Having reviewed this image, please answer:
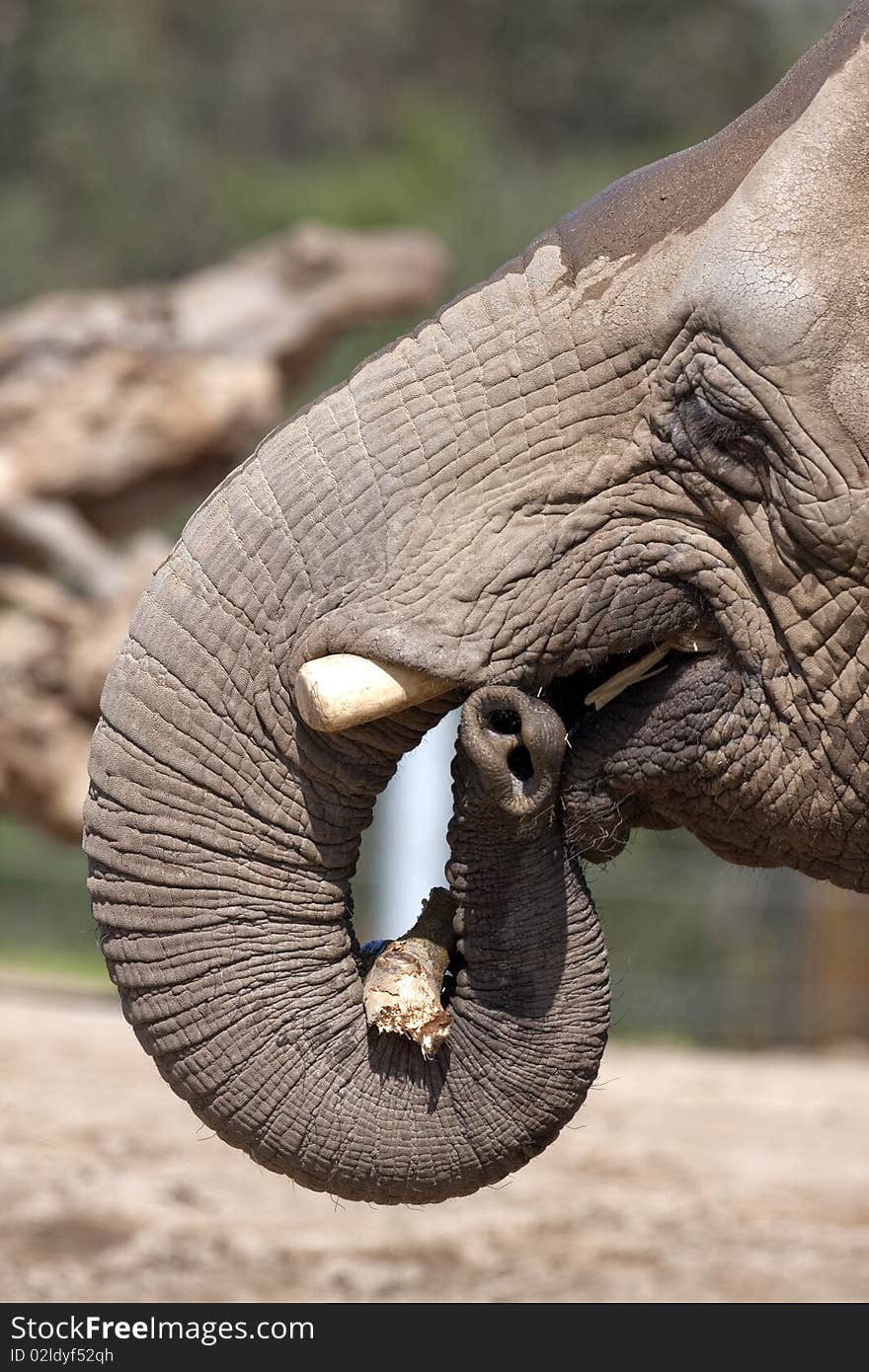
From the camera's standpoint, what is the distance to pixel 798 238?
2926 millimetres

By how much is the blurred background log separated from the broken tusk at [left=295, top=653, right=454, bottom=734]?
25.2ft

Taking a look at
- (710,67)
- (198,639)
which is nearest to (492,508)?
(198,639)

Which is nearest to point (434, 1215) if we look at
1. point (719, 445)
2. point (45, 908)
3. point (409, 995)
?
point (409, 995)

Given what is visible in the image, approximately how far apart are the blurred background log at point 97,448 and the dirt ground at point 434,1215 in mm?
2951

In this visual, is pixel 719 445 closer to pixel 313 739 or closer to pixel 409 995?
pixel 313 739

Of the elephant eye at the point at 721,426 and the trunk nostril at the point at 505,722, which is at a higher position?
the elephant eye at the point at 721,426

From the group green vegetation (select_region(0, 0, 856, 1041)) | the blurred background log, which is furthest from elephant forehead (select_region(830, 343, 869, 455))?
green vegetation (select_region(0, 0, 856, 1041))

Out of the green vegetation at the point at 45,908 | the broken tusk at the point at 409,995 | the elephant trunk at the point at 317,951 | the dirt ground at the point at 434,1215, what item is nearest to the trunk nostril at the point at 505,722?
the elephant trunk at the point at 317,951

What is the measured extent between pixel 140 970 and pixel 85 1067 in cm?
506

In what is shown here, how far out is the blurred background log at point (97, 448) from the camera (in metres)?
10.8

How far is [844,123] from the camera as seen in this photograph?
9.78ft

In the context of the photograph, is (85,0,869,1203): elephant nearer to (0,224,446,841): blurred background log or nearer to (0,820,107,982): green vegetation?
(0,224,446,841): blurred background log

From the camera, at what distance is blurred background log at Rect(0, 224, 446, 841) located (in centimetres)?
1077

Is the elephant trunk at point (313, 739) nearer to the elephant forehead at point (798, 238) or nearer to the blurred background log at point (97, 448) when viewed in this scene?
the elephant forehead at point (798, 238)
